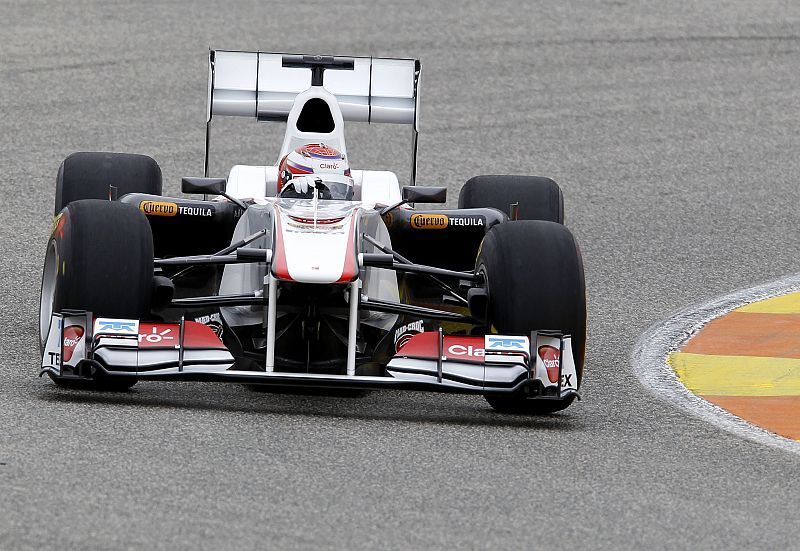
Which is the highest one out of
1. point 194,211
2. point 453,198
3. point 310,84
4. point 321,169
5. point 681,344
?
point 310,84

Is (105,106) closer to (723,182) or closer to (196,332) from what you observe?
(723,182)

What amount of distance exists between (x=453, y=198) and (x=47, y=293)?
5.43 meters

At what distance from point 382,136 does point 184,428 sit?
27.5ft

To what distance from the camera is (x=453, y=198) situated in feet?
42.2

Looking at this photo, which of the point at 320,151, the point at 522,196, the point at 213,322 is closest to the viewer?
the point at 213,322

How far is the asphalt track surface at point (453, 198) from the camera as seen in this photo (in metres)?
5.72

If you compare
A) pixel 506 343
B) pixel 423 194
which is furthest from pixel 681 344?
pixel 506 343

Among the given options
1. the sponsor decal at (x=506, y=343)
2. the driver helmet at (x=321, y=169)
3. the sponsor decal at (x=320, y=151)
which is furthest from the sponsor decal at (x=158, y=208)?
the sponsor decal at (x=506, y=343)

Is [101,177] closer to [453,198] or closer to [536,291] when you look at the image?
[536,291]

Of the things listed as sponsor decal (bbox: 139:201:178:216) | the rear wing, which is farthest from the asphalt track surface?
the rear wing

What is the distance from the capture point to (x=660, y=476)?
6441 mm

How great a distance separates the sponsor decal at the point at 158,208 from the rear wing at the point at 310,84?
125 cm

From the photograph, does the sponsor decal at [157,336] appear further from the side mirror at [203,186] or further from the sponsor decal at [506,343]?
the sponsor decal at [506,343]

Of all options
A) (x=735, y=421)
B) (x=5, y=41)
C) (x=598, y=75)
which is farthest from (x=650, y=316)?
(x=5, y=41)
